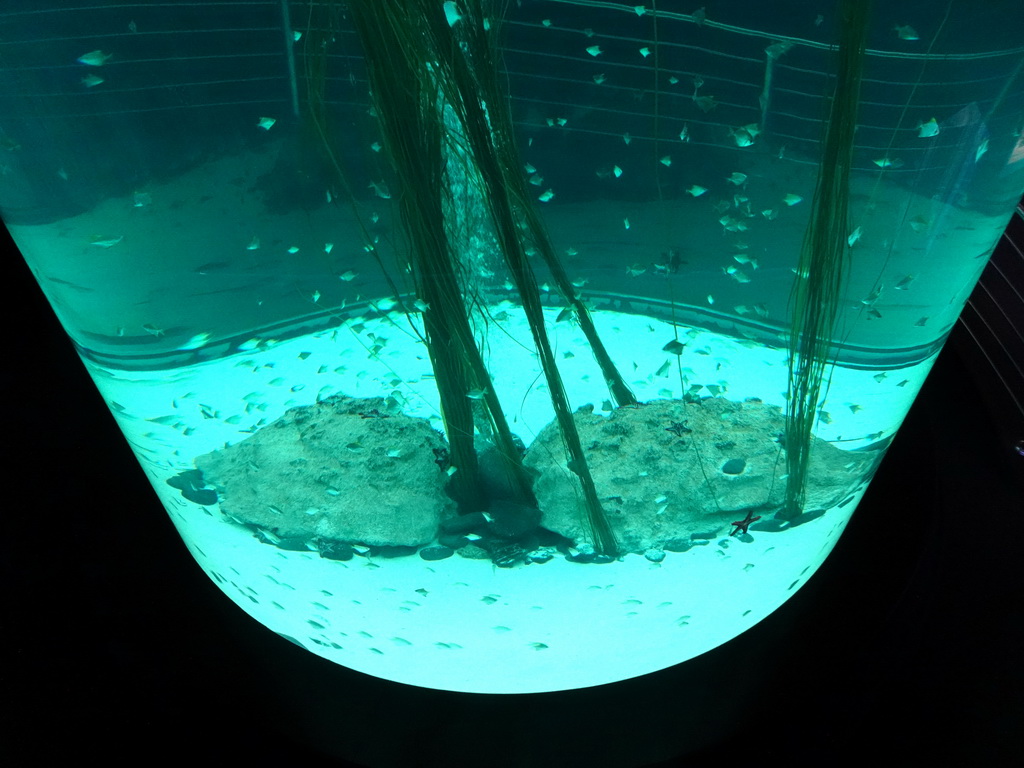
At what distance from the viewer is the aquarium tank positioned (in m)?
0.49

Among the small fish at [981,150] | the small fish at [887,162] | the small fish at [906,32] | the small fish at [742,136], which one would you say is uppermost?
the small fish at [742,136]

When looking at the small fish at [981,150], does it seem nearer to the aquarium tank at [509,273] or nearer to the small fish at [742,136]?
the aquarium tank at [509,273]

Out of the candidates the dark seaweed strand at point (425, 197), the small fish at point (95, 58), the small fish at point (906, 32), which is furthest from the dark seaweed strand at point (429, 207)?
the small fish at point (906, 32)

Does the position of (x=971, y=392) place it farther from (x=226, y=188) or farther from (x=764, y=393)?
(x=226, y=188)

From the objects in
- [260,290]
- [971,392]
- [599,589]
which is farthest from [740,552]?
[971,392]

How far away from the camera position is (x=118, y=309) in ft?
2.00

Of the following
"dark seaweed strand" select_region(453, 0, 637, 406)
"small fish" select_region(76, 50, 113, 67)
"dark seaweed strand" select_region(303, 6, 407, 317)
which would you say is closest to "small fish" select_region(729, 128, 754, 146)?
"dark seaweed strand" select_region(453, 0, 637, 406)

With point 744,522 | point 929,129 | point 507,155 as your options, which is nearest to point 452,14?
point 507,155

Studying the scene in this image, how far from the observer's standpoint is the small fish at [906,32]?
479 mm

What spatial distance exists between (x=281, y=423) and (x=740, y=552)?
363 millimetres

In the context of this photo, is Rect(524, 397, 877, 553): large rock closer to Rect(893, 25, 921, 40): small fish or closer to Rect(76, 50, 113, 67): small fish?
Rect(893, 25, 921, 40): small fish

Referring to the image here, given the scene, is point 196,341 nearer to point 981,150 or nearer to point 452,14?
point 452,14

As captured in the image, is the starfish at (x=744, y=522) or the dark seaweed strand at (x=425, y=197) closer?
the dark seaweed strand at (x=425, y=197)

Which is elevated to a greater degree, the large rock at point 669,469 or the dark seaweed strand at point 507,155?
the dark seaweed strand at point 507,155
